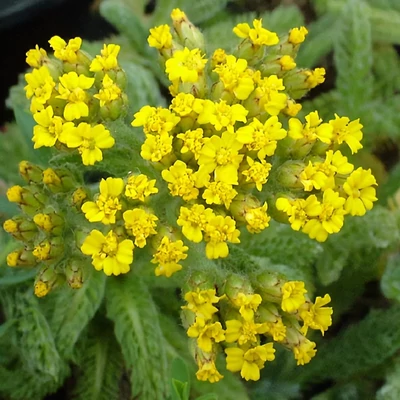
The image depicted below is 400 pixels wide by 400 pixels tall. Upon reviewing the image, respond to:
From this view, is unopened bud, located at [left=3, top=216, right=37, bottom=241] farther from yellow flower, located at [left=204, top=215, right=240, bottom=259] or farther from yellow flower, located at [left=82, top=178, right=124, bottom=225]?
yellow flower, located at [left=204, top=215, right=240, bottom=259]

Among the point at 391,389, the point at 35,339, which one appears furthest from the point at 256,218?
the point at 391,389

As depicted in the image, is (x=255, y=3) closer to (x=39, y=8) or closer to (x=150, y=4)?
(x=150, y=4)

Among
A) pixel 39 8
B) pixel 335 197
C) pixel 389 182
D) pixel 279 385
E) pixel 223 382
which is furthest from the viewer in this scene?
pixel 39 8

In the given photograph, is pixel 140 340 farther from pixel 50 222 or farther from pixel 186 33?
pixel 186 33

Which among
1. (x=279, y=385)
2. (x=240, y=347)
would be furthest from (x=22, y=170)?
(x=279, y=385)

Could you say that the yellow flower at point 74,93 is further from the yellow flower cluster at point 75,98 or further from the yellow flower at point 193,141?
the yellow flower at point 193,141
